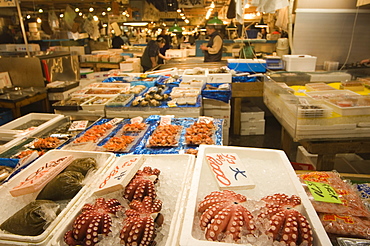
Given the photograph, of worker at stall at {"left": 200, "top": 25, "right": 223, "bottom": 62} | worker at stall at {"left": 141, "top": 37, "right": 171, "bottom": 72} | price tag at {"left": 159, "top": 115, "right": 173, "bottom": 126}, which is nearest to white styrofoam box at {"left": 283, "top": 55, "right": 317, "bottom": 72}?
worker at stall at {"left": 200, "top": 25, "right": 223, "bottom": 62}

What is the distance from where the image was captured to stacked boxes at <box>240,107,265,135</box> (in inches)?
232

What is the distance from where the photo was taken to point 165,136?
2.79 meters

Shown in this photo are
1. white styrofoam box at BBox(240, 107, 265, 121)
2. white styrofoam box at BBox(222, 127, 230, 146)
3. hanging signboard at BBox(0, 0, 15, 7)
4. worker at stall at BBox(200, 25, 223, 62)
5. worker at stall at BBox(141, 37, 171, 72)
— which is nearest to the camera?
white styrofoam box at BBox(222, 127, 230, 146)

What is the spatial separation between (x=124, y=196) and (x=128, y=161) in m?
0.31

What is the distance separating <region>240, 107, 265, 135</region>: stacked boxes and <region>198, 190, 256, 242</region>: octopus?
4862 mm

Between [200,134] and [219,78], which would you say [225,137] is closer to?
[219,78]

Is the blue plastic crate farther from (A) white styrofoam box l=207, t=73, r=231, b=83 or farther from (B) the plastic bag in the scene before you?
(B) the plastic bag

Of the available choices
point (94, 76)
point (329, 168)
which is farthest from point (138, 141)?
point (94, 76)

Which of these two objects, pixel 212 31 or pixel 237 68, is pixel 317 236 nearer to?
pixel 237 68

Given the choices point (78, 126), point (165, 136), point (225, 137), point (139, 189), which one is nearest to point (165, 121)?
point (165, 136)

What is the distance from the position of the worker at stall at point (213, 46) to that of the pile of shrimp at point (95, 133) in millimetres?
5536

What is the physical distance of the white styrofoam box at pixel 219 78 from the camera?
534cm

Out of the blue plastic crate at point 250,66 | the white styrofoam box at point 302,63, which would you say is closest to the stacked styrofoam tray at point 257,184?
the white styrofoam box at point 302,63

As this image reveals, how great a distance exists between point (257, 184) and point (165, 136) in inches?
56.9
